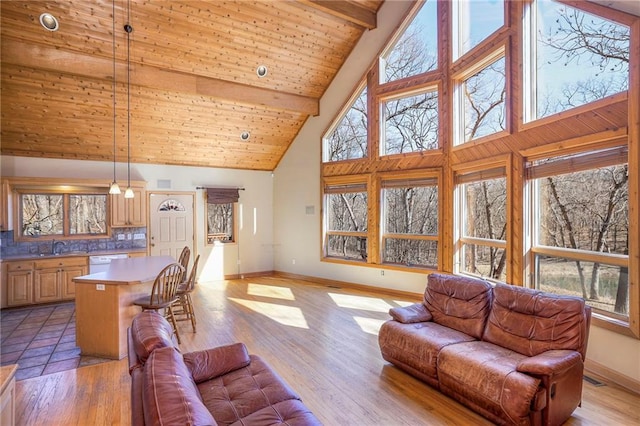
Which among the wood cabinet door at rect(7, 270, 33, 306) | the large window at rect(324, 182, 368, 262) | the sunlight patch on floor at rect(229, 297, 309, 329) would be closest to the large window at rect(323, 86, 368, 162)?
the large window at rect(324, 182, 368, 262)

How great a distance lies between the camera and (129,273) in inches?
151

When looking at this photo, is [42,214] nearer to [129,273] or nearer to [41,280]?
[41,280]

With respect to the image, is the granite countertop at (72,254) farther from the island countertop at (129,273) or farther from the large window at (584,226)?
the large window at (584,226)

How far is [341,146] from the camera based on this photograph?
6992 mm

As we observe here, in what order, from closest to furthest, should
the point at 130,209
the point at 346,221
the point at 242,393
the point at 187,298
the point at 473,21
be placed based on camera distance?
the point at 242,393 < the point at 187,298 < the point at 473,21 < the point at 130,209 < the point at 346,221

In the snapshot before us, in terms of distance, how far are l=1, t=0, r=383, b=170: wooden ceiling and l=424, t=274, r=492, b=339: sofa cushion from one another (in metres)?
4.71

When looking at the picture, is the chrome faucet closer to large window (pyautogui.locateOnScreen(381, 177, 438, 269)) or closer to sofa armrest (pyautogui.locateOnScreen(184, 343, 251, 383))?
sofa armrest (pyautogui.locateOnScreen(184, 343, 251, 383))

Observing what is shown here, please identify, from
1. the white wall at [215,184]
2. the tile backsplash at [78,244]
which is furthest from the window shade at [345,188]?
the tile backsplash at [78,244]

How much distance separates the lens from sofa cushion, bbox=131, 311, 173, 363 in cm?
168

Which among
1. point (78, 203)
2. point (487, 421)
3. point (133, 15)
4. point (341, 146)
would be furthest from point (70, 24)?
point (487, 421)

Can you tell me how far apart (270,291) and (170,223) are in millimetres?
2736

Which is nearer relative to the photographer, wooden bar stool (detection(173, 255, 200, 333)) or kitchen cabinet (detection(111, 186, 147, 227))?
wooden bar stool (detection(173, 255, 200, 333))

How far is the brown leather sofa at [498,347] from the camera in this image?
7.07 ft

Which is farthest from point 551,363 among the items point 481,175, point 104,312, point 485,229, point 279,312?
point 104,312
